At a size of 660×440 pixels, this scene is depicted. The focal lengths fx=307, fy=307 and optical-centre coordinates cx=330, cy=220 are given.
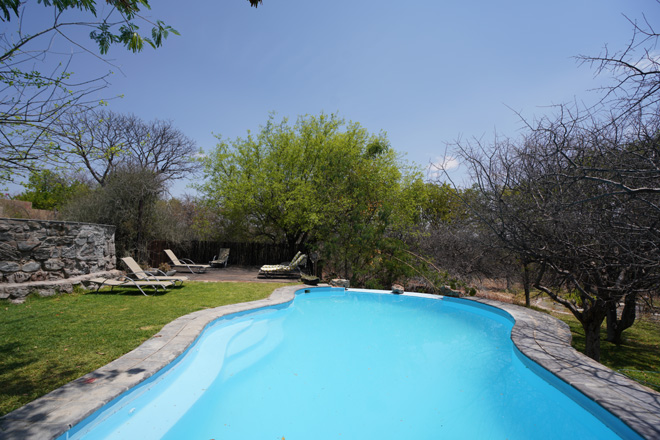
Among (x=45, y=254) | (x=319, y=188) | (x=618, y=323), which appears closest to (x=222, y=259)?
(x=319, y=188)

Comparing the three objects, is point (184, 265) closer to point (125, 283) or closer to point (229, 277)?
point (229, 277)

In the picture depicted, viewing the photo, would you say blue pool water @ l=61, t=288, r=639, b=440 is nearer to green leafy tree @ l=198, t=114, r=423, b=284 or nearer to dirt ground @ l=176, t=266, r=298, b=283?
dirt ground @ l=176, t=266, r=298, b=283

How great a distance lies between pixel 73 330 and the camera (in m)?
4.80

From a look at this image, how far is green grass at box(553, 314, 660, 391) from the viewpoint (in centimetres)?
556

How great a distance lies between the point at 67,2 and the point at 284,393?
15.4ft

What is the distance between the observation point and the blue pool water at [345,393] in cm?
313

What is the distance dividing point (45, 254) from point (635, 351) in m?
14.6

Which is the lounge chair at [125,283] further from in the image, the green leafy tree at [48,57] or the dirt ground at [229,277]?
the green leafy tree at [48,57]

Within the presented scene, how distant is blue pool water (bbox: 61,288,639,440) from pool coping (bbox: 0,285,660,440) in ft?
0.42

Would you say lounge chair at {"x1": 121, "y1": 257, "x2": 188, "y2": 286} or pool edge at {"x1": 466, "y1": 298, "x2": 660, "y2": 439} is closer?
pool edge at {"x1": 466, "y1": 298, "x2": 660, "y2": 439}

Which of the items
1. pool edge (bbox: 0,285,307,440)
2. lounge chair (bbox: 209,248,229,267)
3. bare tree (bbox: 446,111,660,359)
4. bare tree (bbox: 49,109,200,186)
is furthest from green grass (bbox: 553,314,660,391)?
bare tree (bbox: 49,109,200,186)

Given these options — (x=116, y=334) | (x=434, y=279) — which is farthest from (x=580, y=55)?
(x=434, y=279)

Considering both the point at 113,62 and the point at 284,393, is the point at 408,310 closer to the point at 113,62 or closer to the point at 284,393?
the point at 284,393

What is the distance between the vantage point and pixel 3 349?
12.8 feet
